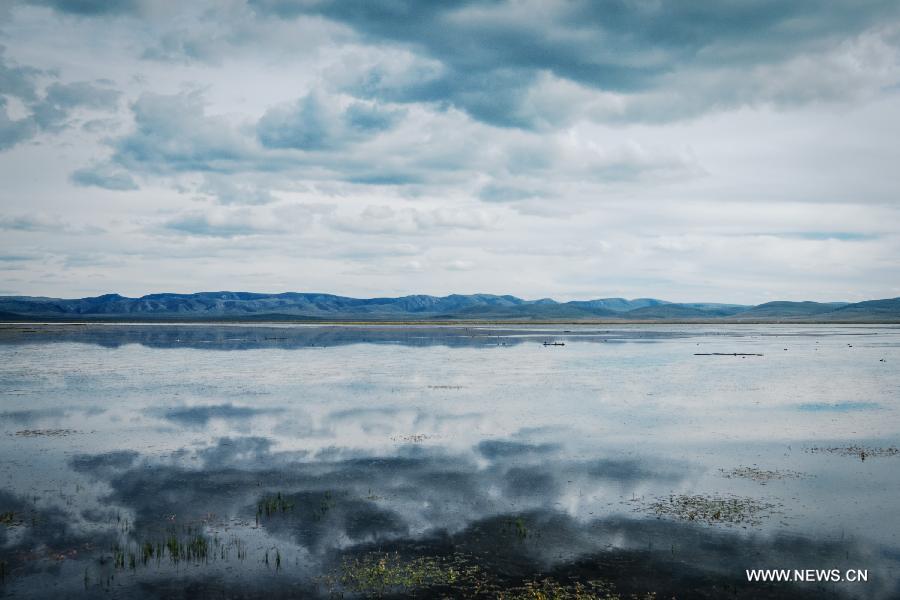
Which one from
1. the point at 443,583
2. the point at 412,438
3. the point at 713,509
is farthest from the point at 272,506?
the point at 713,509

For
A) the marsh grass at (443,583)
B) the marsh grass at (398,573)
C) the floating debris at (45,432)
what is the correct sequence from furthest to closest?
the floating debris at (45,432) → the marsh grass at (398,573) → the marsh grass at (443,583)

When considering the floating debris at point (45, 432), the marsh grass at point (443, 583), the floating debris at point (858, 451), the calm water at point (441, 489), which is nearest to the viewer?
the marsh grass at point (443, 583)

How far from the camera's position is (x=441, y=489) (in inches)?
860

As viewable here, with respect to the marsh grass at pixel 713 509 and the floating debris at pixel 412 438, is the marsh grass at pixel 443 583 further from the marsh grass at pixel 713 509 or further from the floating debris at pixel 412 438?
the floating debris at pixel 412 438

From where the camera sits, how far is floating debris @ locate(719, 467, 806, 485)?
917 inches

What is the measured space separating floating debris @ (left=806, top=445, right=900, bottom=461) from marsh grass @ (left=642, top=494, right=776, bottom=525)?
29.7 ft

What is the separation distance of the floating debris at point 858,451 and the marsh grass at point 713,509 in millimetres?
9063

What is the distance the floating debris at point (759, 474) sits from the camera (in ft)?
76.4

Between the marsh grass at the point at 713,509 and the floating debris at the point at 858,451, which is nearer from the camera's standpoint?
the marsh grass at the point at 713,509

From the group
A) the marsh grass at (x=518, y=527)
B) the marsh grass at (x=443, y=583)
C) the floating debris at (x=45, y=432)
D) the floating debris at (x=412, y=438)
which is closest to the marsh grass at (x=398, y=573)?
the marsh grass at (x=443, y=583)

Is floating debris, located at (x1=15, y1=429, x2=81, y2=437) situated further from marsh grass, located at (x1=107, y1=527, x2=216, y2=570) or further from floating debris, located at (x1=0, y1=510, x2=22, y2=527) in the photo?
marsh grass, located at (x1=107, y1=527, x2=216, y2=570)

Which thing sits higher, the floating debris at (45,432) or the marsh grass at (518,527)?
the floating debris at (45,432)

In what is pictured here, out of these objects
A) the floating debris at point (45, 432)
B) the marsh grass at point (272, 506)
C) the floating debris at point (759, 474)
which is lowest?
the marsh grass at point (272, 506)

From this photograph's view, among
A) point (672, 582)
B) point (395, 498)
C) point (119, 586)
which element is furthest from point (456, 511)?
point (119, 586)
